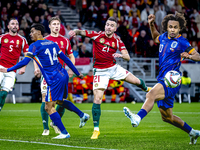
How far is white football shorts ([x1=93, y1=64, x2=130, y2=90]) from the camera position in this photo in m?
7.79

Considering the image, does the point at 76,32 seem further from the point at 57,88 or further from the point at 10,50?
the point at 10,50

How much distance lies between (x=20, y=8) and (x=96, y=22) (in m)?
4.41

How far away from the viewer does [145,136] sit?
7.73 m

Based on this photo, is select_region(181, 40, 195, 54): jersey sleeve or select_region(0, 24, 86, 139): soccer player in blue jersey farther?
select_region(0, 24, 86, 139): soccer player in blue jersey

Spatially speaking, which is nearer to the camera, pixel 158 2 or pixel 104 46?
pixel 104 46

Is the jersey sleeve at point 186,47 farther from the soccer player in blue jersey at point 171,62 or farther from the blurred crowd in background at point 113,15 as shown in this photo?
the blurred crowd in background at point 113,15

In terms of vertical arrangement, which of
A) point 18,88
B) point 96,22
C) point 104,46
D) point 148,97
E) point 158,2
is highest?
point 158,2

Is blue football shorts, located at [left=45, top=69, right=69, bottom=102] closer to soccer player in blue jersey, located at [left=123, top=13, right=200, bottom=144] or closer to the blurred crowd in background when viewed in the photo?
soccer player in blue jersey, located at [left=123, top=13, right=200, bottom=144]

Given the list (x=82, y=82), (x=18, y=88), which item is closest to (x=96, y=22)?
(x=82, y=82)

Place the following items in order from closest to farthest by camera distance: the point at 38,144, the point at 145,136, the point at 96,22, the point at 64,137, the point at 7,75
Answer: the point at 38,144, the point at 64,137, the point at 145,136, the point at 7,75, the point at 96,22

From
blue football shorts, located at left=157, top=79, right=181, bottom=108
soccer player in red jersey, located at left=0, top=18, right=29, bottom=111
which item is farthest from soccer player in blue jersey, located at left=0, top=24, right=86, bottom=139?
soccer player in red jersey, located at left=0, top=18, right=29, bottom=111

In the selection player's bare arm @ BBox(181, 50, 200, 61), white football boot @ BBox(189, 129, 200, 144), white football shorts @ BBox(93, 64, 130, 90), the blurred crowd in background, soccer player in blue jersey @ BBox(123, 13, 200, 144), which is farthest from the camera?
the blurred crowd in background

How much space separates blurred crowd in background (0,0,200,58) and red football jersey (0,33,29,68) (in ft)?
27.2

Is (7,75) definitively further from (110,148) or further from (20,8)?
(20,8)
